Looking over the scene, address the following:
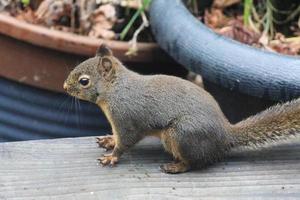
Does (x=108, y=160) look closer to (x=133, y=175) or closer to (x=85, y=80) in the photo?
(x=133, y=175)

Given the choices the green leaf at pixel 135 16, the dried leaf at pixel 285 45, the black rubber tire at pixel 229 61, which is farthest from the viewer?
→ the green leaf at pixel 135 16

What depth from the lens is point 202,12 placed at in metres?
2.67

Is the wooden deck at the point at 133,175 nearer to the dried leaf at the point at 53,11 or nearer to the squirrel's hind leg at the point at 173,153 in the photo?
the squirrel's hind leg at the point at 173,153

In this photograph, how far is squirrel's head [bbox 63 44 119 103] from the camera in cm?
162

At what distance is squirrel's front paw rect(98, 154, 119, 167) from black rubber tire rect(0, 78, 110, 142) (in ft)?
3.59

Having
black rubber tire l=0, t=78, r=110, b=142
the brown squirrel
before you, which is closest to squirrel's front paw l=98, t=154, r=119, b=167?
the brown squirrel

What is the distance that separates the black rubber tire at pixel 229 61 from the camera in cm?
181

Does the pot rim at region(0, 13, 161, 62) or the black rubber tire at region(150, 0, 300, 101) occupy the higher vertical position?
the black rubber tire at region(150, 0, 300, 101)

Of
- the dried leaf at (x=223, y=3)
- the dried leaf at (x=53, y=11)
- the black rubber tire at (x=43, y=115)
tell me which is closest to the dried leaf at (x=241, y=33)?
the dried leaf at (x=223, y=3)

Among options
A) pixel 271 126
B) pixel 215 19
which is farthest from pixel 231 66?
pixel 215 19

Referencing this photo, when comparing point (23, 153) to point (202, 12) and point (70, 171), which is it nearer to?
point (70, 171)

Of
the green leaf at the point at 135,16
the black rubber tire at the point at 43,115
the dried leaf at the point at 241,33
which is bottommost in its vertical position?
the black rubber tire at the point at 43,115

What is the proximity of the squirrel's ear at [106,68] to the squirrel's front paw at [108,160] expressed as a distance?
204 millimetres

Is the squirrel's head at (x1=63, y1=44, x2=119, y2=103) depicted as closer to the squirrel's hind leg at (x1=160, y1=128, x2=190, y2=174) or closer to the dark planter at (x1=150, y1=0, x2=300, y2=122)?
the squirrel's hind leg at (x1=160, y1=128, x2=190, y2=174)
